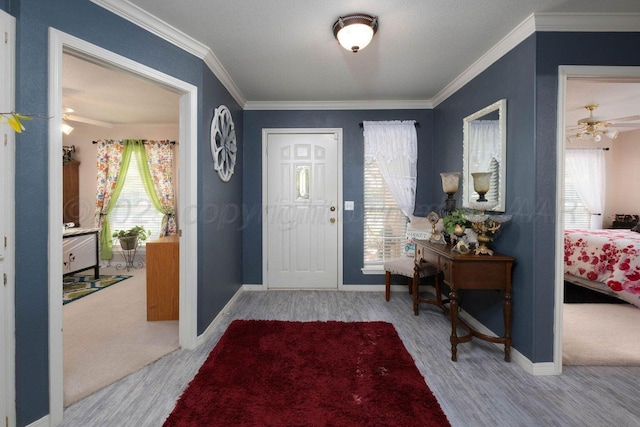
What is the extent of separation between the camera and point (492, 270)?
7.41 ft

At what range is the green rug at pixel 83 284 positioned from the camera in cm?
378

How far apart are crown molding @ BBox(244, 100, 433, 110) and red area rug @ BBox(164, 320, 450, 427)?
273cm

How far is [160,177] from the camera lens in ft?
16.9

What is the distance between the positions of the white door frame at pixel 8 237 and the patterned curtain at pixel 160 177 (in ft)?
12.5

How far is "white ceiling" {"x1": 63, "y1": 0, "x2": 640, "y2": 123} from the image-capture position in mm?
1946

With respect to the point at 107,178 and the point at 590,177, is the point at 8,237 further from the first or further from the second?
the point at 590,177

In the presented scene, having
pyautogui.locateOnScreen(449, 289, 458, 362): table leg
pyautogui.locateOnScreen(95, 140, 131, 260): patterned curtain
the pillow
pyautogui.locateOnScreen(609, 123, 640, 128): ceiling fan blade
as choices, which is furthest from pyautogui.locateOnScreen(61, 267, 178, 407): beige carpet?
pyautogui.locateOnScreen(609, 123, 640, 128): ceiling fan blade

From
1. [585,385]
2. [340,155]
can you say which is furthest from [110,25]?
[585,385]

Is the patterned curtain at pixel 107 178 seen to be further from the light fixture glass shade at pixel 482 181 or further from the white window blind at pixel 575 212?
the white window blind at pixel 575 212

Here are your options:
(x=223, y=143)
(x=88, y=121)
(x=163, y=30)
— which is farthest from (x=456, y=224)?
(x=88, y=121)

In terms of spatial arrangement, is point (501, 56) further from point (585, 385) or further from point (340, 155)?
point (585, 385)

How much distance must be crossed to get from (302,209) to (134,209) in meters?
3.24

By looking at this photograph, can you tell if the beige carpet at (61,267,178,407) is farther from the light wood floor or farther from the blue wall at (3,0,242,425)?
the blue wall at (3,0,242,425)

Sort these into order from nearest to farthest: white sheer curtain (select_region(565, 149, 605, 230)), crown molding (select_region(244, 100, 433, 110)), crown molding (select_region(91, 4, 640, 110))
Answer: crown molding (select_region(91, 4, 640, 110)) → crown molding (select_region(244, 100, 433, 110)) → white sheer curtain (select_region(565, 149, 605, 230))
